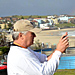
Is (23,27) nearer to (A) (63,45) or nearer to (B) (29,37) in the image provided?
(B) (29,37)

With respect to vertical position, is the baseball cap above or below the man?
above

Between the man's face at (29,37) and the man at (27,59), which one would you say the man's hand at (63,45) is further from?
the man's face at (29,37)

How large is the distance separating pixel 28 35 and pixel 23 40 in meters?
0.03

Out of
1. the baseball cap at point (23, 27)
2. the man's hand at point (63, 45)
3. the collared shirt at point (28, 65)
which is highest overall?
the baseball cap at point (23, 27)

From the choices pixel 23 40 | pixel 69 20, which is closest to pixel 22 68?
pixel 23 40

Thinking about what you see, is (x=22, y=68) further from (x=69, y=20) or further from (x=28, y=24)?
(x=69, y=20)

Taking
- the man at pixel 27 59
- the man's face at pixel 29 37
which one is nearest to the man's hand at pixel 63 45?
the man at pixel 27 59

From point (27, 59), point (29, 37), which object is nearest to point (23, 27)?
point (29, 37)

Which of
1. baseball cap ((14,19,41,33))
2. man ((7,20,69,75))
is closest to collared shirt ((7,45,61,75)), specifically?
man ((7,20,69,75))

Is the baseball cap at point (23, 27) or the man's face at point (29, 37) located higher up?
the baseball cap at point (23, 27)

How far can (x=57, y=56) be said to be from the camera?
37.4 inches

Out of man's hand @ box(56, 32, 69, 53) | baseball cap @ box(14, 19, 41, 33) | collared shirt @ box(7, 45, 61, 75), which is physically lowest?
collared shirt @ box(7, 45, 61, 75)

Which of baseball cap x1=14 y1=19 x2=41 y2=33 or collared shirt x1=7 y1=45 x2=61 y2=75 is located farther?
baseball cap x1=14 y1=19 x2=41 y2=33

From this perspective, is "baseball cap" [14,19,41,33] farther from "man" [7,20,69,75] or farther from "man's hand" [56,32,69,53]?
"man's hand" [56,32,69,53]
